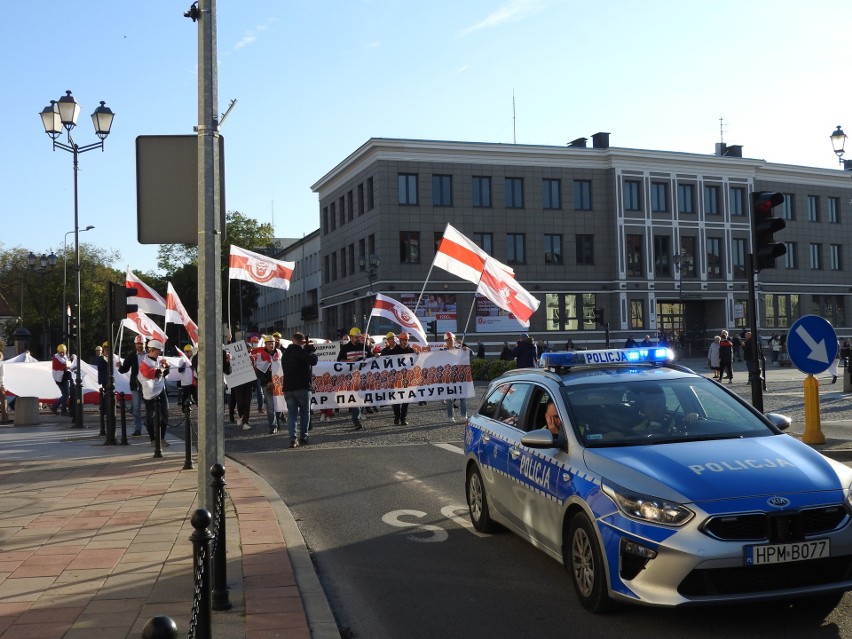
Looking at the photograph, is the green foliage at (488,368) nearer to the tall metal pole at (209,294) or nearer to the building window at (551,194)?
the building window at (551,194)

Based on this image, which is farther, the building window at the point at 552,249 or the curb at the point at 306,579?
the building window at the point at 552,249

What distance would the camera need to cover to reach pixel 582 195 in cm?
6175

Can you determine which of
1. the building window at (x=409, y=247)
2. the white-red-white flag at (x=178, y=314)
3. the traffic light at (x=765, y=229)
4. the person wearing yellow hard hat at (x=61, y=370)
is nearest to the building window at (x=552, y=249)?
the building window at (x=409, y=247)

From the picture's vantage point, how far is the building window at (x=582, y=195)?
202ft

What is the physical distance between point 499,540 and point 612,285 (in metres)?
55.7

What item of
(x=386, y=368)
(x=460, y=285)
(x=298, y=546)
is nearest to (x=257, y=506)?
(x=298, y=546)

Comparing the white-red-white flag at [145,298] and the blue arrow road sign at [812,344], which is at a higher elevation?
the white-red-white flag at [145,298]

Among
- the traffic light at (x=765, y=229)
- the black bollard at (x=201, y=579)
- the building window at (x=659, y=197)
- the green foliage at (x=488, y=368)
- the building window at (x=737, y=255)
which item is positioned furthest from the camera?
the building window at (x=737, y=255)

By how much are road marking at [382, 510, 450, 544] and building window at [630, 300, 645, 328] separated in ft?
180

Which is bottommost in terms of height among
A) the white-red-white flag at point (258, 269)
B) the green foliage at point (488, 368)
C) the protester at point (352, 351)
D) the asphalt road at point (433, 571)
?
the asphalt road at point (433, 571)

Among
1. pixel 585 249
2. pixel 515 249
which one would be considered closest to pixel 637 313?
pixel 585 249

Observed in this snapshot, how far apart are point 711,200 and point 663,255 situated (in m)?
5.68

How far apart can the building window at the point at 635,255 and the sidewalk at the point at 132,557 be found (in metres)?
52.6

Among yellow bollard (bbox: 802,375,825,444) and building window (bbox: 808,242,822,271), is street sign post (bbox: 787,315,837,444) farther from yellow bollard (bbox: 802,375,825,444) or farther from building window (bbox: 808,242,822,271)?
building window (bbox: 808,242,822,271)
